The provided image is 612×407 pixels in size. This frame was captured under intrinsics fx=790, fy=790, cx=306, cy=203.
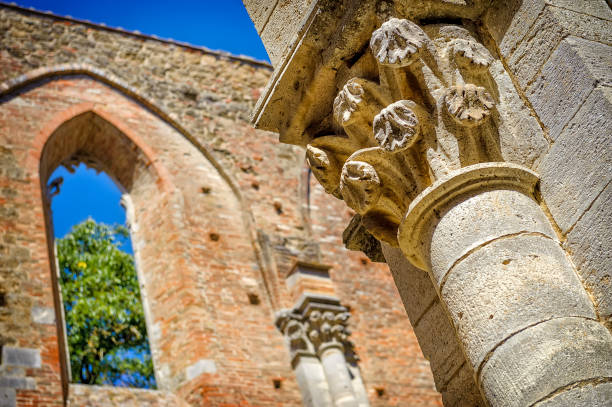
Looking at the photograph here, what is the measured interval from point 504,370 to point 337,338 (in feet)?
23.2

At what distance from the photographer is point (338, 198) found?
323 cm

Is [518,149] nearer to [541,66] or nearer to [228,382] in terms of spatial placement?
[541,66]

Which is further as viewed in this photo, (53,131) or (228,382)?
(53,131)

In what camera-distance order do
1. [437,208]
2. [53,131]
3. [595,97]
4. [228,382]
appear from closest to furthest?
[595,97]
[437,208]
[228,382]
[53,131]

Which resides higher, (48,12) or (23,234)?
(48,12)

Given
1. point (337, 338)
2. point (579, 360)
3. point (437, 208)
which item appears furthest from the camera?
point (337, 338)

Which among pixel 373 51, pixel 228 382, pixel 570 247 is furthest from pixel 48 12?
pixel 570 247

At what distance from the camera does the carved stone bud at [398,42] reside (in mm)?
2805

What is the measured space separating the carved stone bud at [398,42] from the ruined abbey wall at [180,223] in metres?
5.61

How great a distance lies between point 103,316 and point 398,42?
48.9 feet

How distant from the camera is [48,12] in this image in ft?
37.8

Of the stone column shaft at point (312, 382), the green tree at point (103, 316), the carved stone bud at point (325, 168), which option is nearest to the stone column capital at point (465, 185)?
the carved stone bud at point (325, 168)

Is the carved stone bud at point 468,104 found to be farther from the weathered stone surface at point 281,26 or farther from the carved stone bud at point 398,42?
the weathered stone surface at point 281,26

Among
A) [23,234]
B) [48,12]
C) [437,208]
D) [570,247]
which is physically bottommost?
[570,247]
